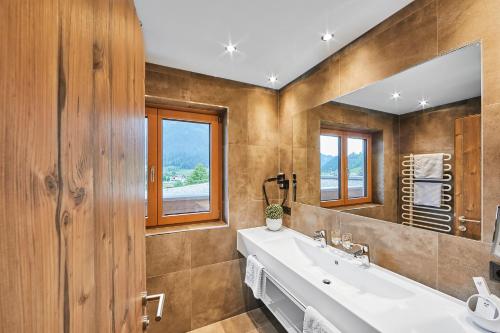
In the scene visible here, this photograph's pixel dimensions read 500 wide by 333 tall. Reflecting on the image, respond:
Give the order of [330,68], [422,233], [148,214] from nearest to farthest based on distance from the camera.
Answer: [422,233], [330,68], [148,214]

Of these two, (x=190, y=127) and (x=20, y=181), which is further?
(x=190, y=127)

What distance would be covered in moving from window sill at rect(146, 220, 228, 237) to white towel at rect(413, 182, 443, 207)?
1.54 m

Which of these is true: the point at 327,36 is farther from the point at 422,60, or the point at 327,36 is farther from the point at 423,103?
the point at 423,103

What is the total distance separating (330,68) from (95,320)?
6.25 ft

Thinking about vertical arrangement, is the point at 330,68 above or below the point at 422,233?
above

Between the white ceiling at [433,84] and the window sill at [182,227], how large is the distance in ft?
5.38

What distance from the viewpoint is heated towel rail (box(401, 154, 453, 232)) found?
1.05m

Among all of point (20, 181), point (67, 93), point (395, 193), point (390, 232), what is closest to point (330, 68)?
point (395, 193)

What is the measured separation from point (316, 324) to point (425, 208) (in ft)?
2.68

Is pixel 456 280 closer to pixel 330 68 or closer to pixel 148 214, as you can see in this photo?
pixel 330 68

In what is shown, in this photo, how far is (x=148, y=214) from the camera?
193 centimetres

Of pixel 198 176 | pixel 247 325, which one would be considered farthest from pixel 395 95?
pixel 247 325

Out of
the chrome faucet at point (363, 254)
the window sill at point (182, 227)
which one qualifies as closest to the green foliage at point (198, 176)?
the window sill at point (182, 227)

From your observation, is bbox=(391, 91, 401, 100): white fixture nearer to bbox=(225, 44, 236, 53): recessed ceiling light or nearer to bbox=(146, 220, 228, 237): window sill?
bbox=(225, 44, 236, 53): recessed ceiling light
